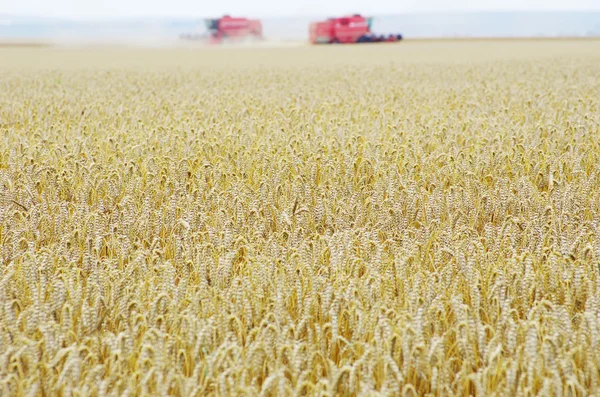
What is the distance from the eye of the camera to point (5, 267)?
326 centimetres

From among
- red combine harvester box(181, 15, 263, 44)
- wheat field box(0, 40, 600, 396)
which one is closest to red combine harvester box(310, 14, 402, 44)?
red combine harvester box(181, 15, 263, 44)

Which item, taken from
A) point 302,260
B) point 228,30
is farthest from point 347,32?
point 302,260

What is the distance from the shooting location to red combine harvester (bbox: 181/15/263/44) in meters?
51.7

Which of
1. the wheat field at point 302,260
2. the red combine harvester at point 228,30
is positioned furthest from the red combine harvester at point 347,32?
the wheat field at point 302,260

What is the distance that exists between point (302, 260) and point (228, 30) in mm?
50432

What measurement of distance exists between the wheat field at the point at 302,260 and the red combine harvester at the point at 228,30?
148 ft

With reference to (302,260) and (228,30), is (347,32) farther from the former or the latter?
(302,260)

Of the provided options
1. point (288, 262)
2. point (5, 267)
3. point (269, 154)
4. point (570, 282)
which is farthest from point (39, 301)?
point (269, 154)

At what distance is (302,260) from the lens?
10.4ft

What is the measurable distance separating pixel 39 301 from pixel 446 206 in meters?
2.58

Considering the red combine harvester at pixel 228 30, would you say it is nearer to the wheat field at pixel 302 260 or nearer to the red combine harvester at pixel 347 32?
the red combine harvester at pixel 347 32

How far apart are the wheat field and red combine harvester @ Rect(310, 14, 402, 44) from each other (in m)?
41.1

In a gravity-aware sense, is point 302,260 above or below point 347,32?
below

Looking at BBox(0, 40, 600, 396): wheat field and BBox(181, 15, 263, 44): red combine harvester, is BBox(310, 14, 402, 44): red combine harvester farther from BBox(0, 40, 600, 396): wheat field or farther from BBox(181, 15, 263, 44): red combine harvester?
BBox(0, 40, 600, 396): wheat field
